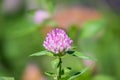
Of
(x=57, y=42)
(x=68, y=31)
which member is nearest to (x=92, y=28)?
(x=68, y=31)

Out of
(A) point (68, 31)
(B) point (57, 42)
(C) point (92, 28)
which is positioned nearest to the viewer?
(B) point (57, 42)

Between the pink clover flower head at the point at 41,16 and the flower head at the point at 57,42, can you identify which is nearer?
the flower head at the point at 57,42

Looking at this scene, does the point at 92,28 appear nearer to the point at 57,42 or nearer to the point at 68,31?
the point at 68,31

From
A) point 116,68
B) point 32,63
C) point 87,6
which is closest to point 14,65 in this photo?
point 32,63

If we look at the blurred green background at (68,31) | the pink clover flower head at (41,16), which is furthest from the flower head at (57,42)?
the pink clover flower head at (41,16)

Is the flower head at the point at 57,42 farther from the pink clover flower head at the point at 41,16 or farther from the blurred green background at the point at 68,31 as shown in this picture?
the pink clover flower head at the point at 41,16

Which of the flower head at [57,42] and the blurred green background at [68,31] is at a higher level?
the flower head at [57,42]
